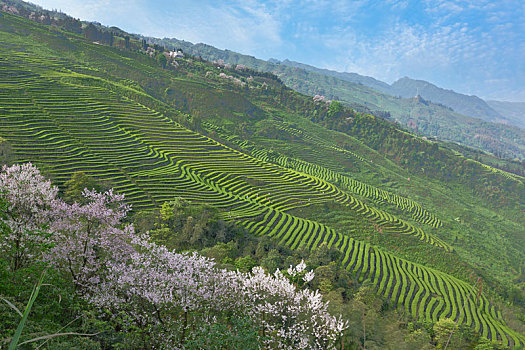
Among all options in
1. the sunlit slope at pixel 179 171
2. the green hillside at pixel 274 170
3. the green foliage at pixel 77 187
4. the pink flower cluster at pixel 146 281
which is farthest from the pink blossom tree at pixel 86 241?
the sunlit slope at pixel 179 171

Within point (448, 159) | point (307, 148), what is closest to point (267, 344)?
point (307, 148)

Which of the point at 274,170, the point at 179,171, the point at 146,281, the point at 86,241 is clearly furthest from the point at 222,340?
the point at 274,170

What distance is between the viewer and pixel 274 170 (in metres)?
71.9

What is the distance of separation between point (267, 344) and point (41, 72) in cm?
8484

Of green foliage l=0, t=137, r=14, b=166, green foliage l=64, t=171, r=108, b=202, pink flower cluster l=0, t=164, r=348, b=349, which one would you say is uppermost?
pink flower cluster l=0, t=164, r=348, b=349

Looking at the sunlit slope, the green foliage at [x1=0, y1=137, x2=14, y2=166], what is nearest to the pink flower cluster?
the green foliage at [x1=0, y1=137, x2=14, y2=166]

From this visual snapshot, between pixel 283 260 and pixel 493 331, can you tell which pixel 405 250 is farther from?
pixel 283 260

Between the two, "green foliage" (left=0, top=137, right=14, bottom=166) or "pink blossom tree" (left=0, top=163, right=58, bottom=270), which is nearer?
"pink blossom tree" (left=0, top=163, right=58, bottom=270)

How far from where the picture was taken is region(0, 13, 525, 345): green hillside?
43.5 m

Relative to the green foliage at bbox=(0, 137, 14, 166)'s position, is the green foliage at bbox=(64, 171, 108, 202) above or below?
below

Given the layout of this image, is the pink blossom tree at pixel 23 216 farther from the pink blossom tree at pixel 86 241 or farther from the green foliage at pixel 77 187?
the green foliage at pixel 77 187

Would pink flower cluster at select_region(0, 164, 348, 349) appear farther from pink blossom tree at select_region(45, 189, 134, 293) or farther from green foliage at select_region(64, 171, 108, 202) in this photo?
green foliage at select_region(64, 171, 108, 202)

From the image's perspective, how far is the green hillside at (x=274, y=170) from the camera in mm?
43469

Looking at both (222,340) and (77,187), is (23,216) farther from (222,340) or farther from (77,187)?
(77,187)
